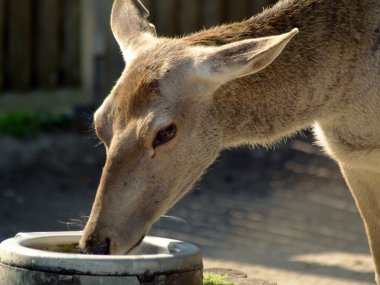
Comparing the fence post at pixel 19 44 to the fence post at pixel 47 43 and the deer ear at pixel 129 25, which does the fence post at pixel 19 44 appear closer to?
the fence post at pixel 47 43

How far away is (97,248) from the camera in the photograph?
5520 millimetres

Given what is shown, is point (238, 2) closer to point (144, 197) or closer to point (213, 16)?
point (213, 16)

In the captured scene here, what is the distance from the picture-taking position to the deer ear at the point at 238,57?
552 cm

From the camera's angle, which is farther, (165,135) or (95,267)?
(165,135)

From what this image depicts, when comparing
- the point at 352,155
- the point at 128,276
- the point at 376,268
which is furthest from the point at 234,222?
the point at 128,276

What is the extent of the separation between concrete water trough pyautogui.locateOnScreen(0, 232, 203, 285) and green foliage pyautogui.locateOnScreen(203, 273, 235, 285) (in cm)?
77

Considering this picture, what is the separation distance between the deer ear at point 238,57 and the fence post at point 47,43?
7.28 metres

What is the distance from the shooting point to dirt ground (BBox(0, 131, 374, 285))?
29.1ft

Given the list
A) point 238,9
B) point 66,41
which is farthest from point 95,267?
point 238,9

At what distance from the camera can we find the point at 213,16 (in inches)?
524

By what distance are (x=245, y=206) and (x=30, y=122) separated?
3173 mm

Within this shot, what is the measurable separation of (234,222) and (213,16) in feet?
13.2

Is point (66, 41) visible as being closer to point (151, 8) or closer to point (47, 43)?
point (47, 43)

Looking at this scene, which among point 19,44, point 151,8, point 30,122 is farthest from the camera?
point 151,8
